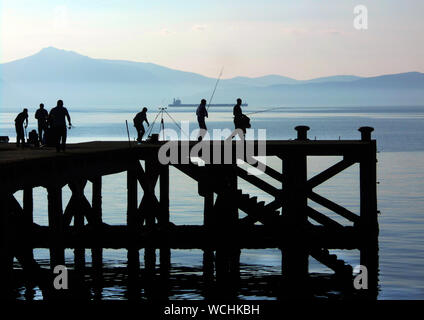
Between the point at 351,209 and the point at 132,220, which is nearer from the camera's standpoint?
the point at 132,220

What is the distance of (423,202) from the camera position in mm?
51812

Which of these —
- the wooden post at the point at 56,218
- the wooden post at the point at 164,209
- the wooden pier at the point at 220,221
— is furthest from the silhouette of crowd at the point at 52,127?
the wooden post at the point at 164,209

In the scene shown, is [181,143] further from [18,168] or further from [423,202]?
[423,202]

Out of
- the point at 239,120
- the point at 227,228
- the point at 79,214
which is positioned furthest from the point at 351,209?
the point at 227,228

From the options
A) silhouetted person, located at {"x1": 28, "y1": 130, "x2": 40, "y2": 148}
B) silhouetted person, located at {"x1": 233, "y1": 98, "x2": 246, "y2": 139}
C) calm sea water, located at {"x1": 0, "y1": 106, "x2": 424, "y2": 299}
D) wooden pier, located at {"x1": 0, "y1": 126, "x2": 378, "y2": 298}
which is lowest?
calm sea water, located at {"x1": 0, "y1": 106, "x2": 424, "y2": 299}

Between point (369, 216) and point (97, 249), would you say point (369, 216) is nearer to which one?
point (369, 216)

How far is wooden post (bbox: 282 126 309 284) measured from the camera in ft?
93.2

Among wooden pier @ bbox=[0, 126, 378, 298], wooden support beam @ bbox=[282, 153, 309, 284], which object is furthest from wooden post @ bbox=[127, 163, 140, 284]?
wooden support beam @ bbox=[282, 153, 309, 284]

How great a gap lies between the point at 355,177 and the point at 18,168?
4981cm

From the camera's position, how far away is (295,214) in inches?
1146

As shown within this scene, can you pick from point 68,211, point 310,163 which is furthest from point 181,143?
point 310,163

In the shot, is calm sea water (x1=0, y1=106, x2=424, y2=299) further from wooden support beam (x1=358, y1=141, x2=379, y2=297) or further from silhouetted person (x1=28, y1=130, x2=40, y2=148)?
silhouetted person (x1=28, y1=130, x2=40, y2=148)

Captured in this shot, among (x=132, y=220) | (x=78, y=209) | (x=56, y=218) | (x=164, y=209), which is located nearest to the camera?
(x=56, y=218)

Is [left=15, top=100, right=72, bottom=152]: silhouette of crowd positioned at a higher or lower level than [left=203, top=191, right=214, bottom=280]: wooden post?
higher
